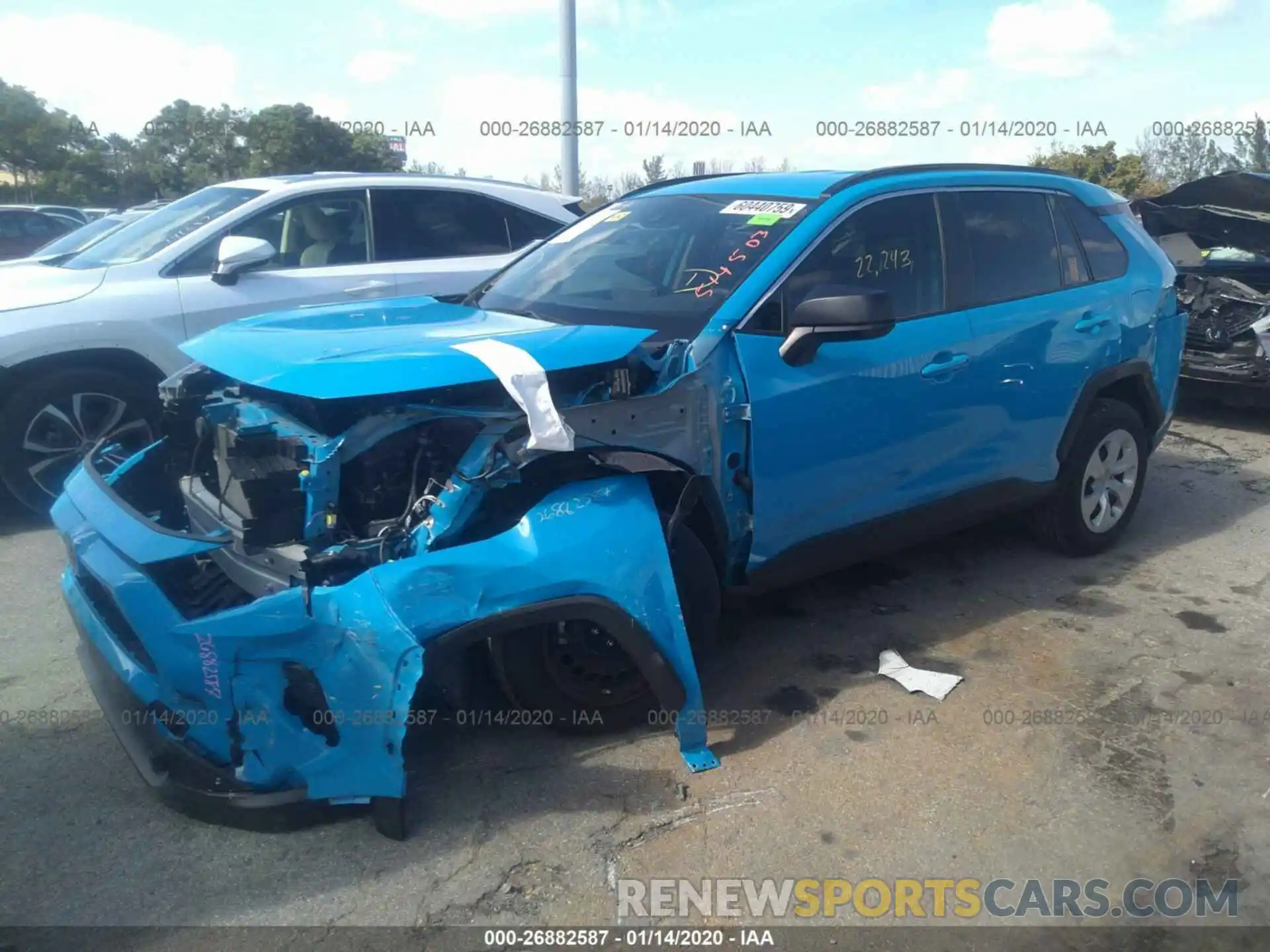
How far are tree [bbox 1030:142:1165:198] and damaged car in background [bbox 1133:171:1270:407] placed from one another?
54.2ft

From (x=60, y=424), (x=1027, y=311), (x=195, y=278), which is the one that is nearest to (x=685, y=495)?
(x=1027, y=311)

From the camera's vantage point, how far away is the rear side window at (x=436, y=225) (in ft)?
20.6

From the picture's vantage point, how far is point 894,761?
128 inches

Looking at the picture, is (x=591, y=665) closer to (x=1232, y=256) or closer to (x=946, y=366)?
(x=946, y=366)

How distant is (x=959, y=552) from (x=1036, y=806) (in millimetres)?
2207

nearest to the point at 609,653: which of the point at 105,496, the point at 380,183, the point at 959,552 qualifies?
the point at 105,496

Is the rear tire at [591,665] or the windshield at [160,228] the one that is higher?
the windshield at [160,228]

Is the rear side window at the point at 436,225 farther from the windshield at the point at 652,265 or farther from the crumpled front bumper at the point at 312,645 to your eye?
the crumpled front bumper at the point at 312,645

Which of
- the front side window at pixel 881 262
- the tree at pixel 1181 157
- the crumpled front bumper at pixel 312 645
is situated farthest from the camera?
the tree at pixel 1181 157

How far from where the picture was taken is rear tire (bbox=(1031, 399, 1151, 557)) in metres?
4.77

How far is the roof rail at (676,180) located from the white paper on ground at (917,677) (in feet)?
7.28

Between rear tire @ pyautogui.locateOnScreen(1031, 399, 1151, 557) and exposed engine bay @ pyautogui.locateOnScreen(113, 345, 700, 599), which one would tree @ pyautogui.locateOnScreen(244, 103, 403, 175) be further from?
exposed engine bay @ pyautogui.locateOnScreen(113, 345, 700, 599)

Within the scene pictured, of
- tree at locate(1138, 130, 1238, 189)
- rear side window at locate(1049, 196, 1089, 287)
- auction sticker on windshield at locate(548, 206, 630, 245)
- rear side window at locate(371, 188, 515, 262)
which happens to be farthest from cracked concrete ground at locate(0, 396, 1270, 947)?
tree at locate(1138, 130, 1238, 189)

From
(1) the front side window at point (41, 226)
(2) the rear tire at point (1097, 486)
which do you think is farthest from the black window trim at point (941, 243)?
(1) the front side window at point (41, 226)
